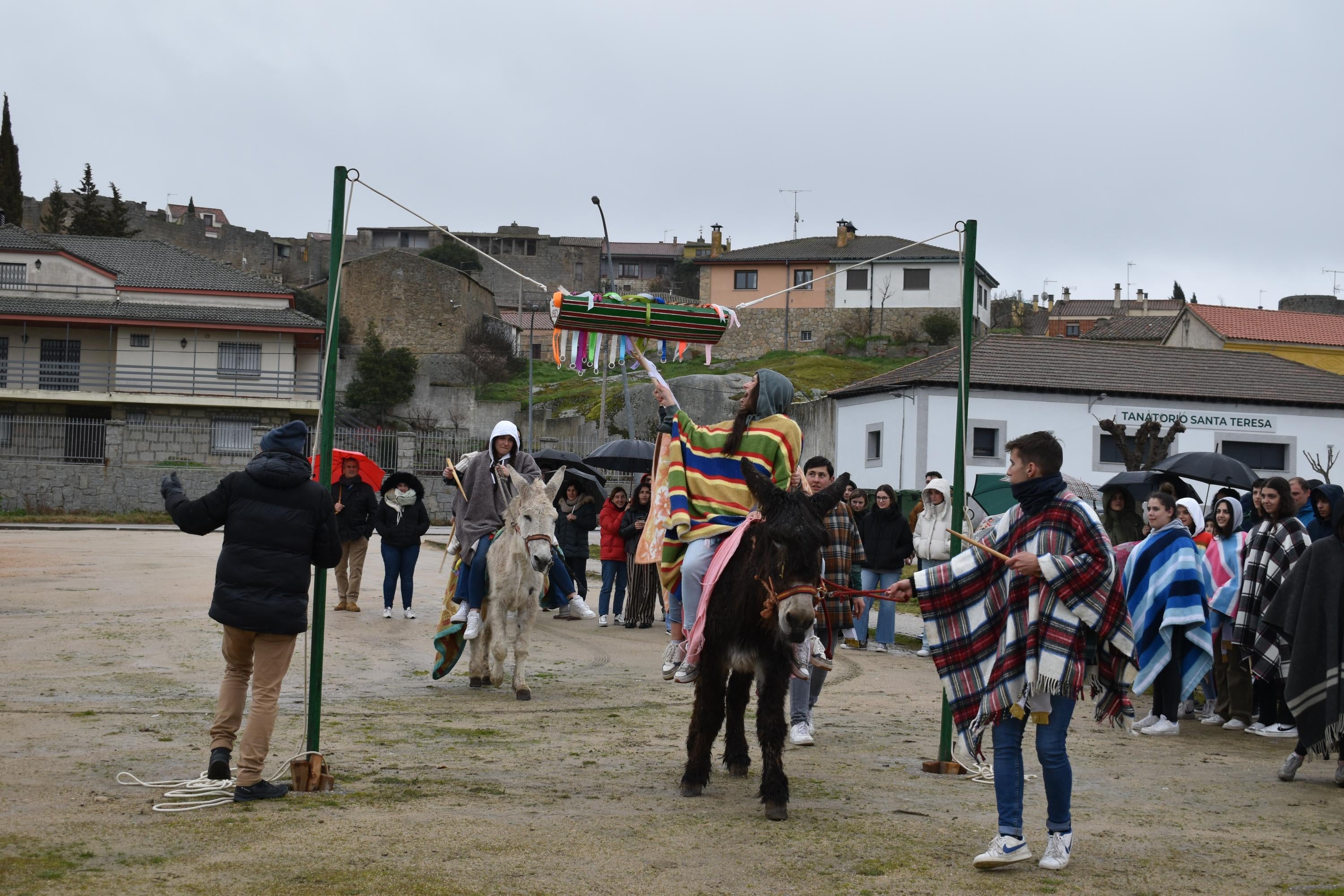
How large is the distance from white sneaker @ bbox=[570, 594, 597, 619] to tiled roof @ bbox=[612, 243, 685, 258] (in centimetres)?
8371

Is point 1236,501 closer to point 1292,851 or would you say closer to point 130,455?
point 1292,851

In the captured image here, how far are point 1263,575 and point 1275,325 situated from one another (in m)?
54.9

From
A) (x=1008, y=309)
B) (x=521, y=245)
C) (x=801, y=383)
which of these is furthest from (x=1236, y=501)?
(x=521, y=245)

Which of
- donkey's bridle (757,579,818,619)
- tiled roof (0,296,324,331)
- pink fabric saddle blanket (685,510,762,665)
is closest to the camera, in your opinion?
donkey's bridle (757,579,818,619)

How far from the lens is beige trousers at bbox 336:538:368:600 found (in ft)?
53.8

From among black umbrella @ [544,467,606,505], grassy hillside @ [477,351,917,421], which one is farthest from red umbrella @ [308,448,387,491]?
grassy hillside @ [477,351,917,421]

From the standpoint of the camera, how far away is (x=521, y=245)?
100688 millimetres

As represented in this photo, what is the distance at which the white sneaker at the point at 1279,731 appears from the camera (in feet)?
33.2

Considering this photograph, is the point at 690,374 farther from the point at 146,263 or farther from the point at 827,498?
the point at 827,498

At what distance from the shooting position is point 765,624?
6633 mm

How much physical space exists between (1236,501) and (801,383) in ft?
Answer: 152

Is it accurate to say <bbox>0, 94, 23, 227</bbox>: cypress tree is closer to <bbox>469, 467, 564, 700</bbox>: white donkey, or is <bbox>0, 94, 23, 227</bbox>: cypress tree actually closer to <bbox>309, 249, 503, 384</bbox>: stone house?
<bbox>309, 249, 503, 384</bbox>: stone house

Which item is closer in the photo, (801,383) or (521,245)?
(801,383)

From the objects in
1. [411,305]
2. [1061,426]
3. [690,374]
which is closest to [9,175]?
[411,305]
